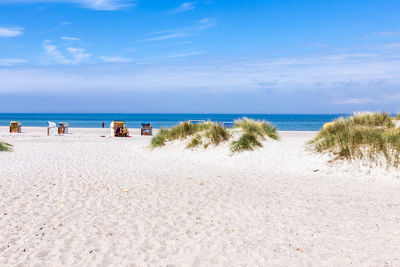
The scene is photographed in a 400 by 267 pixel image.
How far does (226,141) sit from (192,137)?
5.26 feet

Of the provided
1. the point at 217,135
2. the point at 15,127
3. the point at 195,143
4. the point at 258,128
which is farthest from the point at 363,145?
the point at 15,127

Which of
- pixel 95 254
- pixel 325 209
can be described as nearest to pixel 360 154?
pixel 325 209

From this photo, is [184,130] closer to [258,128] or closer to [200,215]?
[258,128]

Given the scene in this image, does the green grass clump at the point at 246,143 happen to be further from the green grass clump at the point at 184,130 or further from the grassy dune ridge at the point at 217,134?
the green grass clump at the point at 184,130

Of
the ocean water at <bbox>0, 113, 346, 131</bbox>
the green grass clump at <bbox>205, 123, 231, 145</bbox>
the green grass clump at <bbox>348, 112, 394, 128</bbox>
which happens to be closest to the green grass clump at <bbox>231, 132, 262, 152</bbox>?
the green grass clump at <bbox>205, 123, 231, 145</bbox>

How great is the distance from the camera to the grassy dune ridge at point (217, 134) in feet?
46.9

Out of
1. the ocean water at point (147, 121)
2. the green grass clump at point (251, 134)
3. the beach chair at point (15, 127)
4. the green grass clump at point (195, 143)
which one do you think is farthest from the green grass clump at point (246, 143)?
the beach chair at point (15, 127)

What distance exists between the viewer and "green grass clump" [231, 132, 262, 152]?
1394 centimetres

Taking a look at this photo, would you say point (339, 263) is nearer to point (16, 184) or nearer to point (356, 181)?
point (356, 181)

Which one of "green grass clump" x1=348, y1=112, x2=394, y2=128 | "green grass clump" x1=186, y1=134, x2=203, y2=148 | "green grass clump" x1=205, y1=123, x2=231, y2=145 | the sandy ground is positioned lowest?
the sandy ground

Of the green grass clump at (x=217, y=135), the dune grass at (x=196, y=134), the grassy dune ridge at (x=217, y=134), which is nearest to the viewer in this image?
the grassy dune ridge at (x=217, y=134)

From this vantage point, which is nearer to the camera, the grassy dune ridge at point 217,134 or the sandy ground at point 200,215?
the sandy ground at point 200,215

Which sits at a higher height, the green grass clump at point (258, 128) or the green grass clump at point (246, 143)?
the green grass clump at point (258, 128)

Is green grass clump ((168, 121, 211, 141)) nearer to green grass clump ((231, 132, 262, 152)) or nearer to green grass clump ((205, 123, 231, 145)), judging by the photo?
green grass clump ((205, 123, 231, 145))
